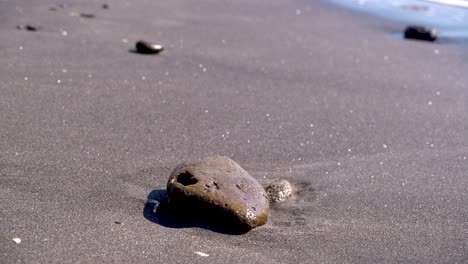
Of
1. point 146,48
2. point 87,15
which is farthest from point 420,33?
point 87,15

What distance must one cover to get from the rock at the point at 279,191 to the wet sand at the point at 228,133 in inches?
1.6

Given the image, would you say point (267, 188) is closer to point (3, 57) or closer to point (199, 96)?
point (199, 96)

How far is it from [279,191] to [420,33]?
11.9 feet

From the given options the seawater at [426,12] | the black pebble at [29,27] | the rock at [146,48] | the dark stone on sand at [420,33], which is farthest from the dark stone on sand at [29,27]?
the seawater at [426,12]

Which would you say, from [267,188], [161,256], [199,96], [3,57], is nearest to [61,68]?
[3,57]

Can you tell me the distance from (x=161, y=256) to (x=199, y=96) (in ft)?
6.24

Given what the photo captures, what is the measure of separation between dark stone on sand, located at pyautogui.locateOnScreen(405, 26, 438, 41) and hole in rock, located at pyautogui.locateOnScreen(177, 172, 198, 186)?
155 inches

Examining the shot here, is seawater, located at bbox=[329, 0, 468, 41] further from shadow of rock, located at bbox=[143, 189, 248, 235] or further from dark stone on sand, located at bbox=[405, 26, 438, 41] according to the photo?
shadow of rock, located at bbox=[143, 189, 248, 235]

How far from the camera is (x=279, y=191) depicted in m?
2.94

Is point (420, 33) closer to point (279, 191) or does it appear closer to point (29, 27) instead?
point (29, 27)

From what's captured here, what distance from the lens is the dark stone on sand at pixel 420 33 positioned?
605 centimetres

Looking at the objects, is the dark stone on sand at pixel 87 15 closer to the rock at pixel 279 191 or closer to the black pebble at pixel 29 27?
the black pebble at pixel 29 27

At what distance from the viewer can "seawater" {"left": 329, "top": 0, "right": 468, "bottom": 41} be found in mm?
6723

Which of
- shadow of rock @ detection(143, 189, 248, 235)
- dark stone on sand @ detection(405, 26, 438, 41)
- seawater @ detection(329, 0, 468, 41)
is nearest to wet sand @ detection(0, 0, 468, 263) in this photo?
shadow of rock @ detection(143, 189, 248, 235)
